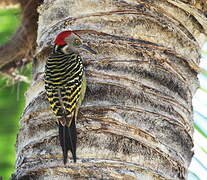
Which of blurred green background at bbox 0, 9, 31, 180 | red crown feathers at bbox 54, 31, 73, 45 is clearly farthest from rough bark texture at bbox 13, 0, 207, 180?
blurred green background at bbox 0, 9, 31, 180

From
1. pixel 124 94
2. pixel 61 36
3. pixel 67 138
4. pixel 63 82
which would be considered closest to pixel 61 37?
pixel 61 36

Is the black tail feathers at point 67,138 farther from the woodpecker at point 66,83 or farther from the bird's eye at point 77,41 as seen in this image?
the bird's eye at point 77,41

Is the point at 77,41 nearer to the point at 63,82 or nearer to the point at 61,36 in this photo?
the point at 61,36

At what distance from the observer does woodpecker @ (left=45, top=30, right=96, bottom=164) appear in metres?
3.56

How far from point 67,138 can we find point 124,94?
16.3 inches

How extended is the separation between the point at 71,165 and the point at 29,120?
49cm

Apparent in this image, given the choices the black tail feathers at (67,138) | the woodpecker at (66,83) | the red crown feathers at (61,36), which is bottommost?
the black tail feathers at (67,138)

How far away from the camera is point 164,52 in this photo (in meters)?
3.82

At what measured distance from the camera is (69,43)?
4344 mm

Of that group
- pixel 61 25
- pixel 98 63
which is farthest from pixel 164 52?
pixel 61 25

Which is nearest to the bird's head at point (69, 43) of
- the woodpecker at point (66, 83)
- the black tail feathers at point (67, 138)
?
the woodpecker at point (66, 83)

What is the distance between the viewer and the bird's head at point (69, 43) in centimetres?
385

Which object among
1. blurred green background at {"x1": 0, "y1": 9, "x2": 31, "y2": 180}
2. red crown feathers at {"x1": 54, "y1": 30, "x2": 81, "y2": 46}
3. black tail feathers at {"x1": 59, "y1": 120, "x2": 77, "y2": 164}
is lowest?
black tail feathers at {"x1": 59, "y1": 120, "x2": 77, "y2": 164}

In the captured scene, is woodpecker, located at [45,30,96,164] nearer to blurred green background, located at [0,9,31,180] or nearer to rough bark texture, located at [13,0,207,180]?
rough bark texture, located at [13,0,207,180]
